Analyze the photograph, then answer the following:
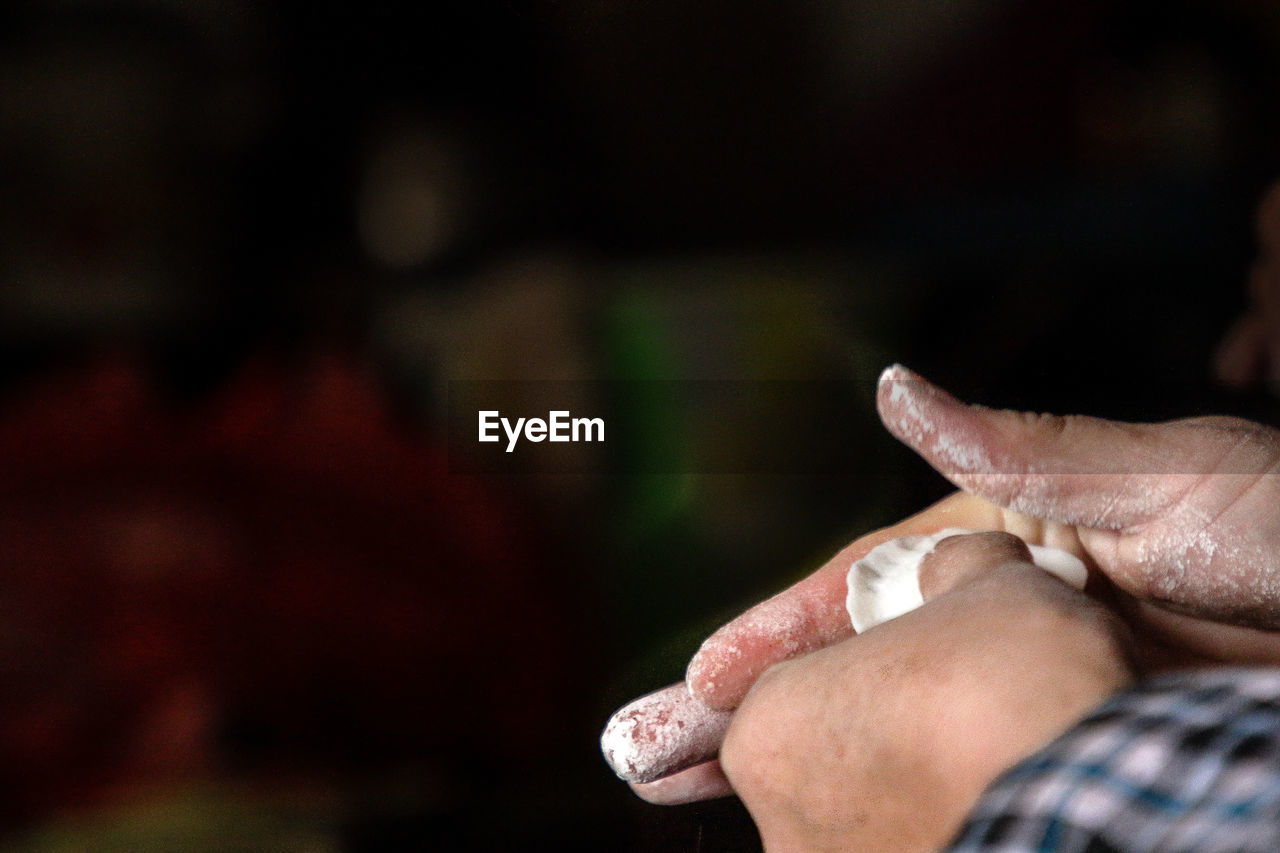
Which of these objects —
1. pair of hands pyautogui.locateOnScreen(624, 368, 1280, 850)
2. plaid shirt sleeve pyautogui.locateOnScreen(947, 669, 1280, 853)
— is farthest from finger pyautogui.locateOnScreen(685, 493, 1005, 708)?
plaid shirt sleeve pyautogui.locateOnScreen(947, 669, 1280, 853)

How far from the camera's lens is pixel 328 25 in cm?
45

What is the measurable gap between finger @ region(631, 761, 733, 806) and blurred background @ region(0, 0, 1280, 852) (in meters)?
0.01

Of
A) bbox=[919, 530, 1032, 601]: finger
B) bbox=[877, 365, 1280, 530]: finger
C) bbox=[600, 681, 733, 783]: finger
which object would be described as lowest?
bbox=[600, 681, 733, 783]: finger

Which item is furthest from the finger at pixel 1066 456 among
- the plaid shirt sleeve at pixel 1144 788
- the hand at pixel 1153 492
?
the plaid shirt sleeve at pixel 1144 788

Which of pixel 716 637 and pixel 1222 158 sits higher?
pixel 1222 158

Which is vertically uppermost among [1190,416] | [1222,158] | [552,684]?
[1222,158]

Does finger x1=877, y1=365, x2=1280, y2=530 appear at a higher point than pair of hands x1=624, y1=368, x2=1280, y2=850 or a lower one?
higher

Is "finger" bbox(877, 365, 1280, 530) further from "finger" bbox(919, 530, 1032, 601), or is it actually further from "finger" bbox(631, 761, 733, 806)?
"finger" bbox(631, 761, 733, 806)

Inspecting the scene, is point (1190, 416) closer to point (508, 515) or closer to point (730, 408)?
point (730, 408)

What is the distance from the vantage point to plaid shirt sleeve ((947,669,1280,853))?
269 mm

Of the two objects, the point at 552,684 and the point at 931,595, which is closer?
the point at 931,595

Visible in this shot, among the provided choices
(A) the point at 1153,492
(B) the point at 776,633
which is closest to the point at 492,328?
(B) the point at 776,633

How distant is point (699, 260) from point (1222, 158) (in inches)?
9.6

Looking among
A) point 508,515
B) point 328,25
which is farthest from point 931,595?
point 328,25
